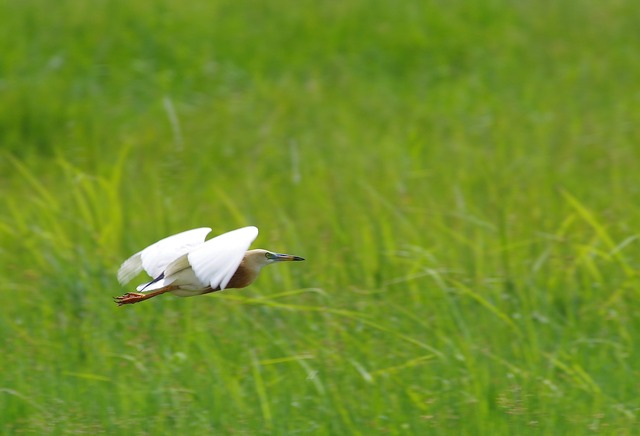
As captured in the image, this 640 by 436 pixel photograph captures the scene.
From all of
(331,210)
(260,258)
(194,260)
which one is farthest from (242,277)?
(331,210)


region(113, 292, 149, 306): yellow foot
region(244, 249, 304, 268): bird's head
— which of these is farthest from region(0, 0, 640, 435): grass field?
region(244, 249, 304, 268): bird's head

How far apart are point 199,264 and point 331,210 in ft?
8.96

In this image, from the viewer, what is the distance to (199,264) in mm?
2363

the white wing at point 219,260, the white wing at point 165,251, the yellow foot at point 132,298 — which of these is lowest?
the yellow foot at point 132,298

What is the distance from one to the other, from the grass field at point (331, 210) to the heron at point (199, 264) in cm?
84

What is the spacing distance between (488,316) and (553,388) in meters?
0.57

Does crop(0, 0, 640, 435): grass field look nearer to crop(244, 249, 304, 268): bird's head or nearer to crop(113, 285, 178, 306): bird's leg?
crop(113, 285, 178, 306): bird's leg

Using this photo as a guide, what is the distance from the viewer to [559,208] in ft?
17.3

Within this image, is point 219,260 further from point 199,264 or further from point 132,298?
point 132,298

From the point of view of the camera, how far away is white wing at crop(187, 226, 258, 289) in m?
2.33

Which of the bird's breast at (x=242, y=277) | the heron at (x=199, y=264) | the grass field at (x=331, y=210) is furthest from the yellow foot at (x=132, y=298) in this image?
the grass field at (x=331, y=210)

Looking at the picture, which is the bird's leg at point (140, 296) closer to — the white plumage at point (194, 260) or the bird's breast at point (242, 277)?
the white plumage at point (194, 260)

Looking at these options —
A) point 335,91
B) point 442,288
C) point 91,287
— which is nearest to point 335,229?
point 442,288

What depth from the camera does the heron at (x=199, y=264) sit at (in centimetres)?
235
